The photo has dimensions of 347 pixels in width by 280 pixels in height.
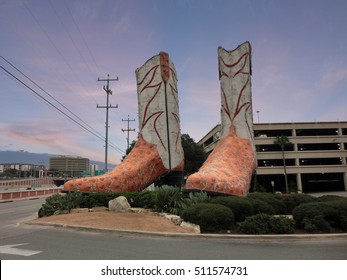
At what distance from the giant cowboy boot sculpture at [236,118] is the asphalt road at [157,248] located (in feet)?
17.1

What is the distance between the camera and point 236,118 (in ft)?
52.4

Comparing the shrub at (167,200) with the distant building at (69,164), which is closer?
the shrub at (167,200)

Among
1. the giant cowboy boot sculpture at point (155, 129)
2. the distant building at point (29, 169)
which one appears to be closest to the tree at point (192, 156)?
the giant cowboy boot sculpture at point (155, 129)

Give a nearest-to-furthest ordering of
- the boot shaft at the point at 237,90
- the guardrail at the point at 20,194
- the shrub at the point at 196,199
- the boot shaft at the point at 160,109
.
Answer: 1. the shrub at the point at 196,199
2. the boot shaft at the point at 237,90
3. the boot shaft at the point at 160,109
4. the guardrail at the point at 20,194

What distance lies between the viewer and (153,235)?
8.86 meters

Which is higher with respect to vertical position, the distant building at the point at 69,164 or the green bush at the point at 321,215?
the distant building at the point at 69,164

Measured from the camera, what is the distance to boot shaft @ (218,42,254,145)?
52.4 feet

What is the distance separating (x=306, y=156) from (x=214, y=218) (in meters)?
50.5

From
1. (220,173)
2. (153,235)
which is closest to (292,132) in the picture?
(220,173)

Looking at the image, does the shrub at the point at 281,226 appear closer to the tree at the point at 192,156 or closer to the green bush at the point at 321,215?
the green bush at the point at 321,215

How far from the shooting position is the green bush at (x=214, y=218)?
9.15 metres

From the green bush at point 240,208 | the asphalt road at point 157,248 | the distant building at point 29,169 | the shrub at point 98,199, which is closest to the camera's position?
the asphalt road at point 157,248

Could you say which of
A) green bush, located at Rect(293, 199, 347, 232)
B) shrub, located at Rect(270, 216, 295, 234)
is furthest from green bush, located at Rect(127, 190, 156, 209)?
green bush, located at Rect(293, 199, 347, 232)

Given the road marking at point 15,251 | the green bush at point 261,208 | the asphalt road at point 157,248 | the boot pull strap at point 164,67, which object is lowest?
the asphalt road at point 157,248
